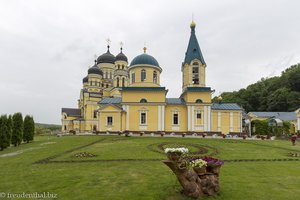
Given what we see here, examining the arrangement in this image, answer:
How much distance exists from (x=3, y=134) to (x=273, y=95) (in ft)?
245

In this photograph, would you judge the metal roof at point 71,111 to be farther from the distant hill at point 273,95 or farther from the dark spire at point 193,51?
the distant hill at point 273,95

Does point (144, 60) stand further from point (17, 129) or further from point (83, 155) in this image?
point (83, 155)

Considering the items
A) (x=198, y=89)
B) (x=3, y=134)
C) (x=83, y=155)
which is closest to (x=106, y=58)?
(x=198, y=89)

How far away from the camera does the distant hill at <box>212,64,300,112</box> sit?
71312mm

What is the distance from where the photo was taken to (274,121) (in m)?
41.0

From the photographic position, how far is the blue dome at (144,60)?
33.3 m

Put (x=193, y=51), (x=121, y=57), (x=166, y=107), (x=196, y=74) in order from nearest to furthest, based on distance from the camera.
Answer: (x=166, y=107) < (x=196, y=74) < (x=193, y=51) < (x=121, y=57)

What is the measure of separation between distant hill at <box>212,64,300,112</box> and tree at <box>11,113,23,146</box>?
5839cm

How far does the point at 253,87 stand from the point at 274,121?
1859 inches

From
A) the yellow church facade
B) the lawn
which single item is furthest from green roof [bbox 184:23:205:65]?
the lawn

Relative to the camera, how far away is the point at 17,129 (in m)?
26.7

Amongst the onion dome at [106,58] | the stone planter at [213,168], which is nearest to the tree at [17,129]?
the stone planter at [213,168]

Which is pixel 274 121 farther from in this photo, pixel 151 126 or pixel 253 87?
pixel 253 87

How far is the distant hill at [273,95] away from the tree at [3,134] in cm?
6060
